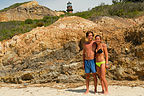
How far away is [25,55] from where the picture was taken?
7.59 metres

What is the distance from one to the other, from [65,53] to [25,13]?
26819 millimetres

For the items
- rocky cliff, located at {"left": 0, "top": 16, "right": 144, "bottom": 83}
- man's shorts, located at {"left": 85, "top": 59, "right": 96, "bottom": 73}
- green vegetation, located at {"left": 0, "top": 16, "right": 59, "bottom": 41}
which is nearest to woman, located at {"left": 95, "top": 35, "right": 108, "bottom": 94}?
man's shorts, located at {"left": 85, "top": 59, "right": 96, "bottom": 73}

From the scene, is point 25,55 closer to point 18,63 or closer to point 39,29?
point 18,63

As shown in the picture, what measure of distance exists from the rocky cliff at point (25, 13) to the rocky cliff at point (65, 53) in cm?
2143

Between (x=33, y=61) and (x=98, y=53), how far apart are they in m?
4.15

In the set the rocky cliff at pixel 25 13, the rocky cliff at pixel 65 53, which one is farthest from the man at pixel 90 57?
the rocky cliff at pixel 25 13

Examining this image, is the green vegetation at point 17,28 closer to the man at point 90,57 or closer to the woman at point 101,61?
the man at point 90,57

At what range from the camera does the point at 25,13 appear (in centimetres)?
3095

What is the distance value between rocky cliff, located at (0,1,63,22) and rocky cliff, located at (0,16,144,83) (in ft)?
70.3

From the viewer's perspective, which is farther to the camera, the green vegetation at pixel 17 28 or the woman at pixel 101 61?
the green vegetation at pixel 17 28

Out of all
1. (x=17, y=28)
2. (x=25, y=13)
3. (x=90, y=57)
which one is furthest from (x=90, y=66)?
(x=25, y=13)

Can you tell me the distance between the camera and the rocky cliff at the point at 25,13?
1096 inches

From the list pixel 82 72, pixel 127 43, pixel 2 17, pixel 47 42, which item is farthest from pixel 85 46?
pixel 2 17

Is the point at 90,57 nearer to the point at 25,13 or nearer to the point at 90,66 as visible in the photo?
the point at 90,66
